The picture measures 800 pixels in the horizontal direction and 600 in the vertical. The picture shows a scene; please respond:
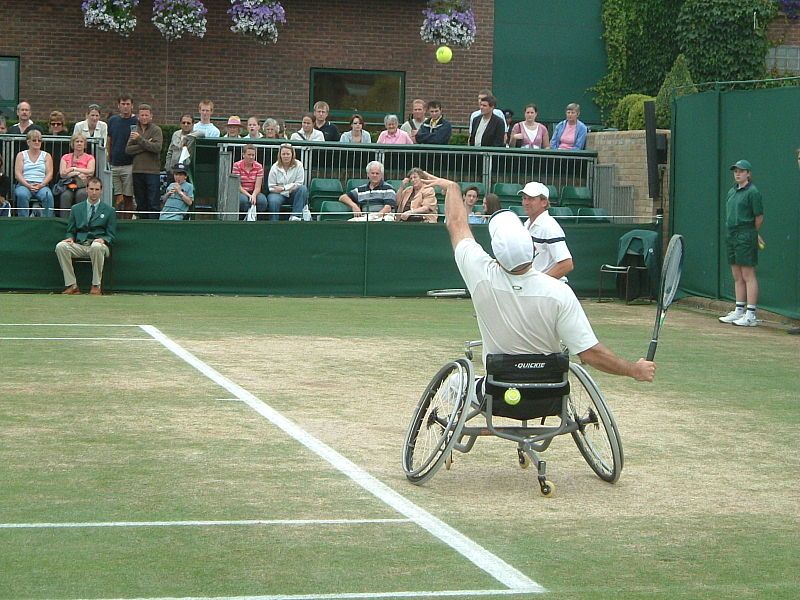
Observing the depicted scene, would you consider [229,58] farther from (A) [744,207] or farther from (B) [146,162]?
(A) [744,207]

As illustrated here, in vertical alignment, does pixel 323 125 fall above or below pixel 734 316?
above

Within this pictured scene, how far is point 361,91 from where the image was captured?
90.0ft

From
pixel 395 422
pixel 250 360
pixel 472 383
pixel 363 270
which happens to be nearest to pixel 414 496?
pixel 472 383

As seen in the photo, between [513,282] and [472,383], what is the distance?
56cm

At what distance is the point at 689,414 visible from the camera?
33.1 ft

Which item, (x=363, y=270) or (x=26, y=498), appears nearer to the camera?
(x=26, y=498)

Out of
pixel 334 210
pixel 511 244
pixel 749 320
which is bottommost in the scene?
pixel 749 320

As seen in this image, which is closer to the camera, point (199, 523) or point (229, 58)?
point (199, 523)

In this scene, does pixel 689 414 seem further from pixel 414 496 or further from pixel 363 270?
pixel 363 270

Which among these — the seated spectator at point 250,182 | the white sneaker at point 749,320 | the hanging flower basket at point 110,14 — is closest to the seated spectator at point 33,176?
the seated spectator at point 250,182

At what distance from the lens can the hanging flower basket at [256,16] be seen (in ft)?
84.4

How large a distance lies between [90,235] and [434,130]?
5.95m

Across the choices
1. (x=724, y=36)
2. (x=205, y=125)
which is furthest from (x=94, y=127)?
(x=724, y=36)

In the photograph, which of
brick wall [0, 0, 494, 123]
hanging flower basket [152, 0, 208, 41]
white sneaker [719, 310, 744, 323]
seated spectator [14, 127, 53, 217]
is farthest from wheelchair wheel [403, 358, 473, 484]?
brick wall [0, 0, 494, 123]
